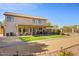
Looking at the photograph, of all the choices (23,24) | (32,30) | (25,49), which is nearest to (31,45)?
(25,49)

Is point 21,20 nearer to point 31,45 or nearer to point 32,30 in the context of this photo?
point 32,30

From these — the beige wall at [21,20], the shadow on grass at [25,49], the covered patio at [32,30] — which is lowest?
the shadow on grass at [25,49]

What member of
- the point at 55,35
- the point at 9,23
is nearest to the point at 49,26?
the point at 55,35

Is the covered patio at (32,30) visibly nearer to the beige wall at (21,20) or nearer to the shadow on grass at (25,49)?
the beige wall at (21,20)

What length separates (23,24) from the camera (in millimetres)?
5578

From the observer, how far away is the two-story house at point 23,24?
5531 millimetres

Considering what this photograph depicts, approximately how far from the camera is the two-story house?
5.53m

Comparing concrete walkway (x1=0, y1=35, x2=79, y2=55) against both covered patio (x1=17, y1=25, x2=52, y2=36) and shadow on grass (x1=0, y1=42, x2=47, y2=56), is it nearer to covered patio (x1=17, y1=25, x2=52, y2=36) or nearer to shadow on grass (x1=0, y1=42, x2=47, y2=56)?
shadow on grass (x1=0, y1=42, x2=47, y2=56)

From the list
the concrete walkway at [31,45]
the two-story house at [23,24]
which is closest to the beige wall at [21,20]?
the two-story house at [23,24]

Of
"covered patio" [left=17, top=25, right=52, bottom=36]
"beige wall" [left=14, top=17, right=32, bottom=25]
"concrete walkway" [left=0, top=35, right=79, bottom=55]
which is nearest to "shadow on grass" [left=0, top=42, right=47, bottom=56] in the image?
"concrete walkway" [left=0, top=35, right=79, bottom=55]

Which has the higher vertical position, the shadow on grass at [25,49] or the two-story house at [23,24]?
the two-story house at [23,24]

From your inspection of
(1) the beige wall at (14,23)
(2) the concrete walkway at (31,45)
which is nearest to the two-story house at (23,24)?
(1) the beige wall at (14,23)

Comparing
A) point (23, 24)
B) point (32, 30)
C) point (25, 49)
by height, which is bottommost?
point (25, 49)

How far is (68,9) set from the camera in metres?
5.52
